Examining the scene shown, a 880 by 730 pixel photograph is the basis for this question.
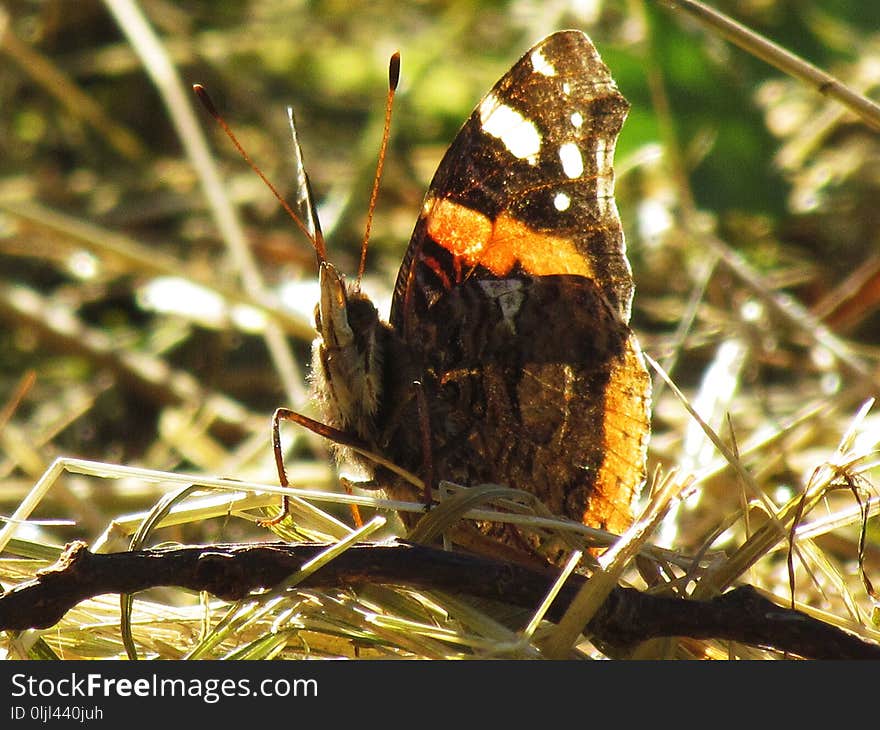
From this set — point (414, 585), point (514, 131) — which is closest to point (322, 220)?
point (514, 131)

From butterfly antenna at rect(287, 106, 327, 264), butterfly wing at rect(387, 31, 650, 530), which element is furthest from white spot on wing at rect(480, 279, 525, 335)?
butterfly antenna at rect(287, 106, 327, 264)

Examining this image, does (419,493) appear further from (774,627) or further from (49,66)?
(49,66)

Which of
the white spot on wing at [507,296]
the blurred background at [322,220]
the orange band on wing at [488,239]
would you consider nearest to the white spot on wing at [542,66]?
the orange band on wing at [488,239]

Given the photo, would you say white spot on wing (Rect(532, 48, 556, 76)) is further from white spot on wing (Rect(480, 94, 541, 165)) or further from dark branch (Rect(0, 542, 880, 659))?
dark branch (Rect(0, 542, 880, 659))

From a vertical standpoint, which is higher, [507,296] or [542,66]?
[542,66]

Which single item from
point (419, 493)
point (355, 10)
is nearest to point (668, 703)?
point (419, 493)

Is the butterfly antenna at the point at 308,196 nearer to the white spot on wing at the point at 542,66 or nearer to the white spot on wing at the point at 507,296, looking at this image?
the white spot on wing at the point at 507,296

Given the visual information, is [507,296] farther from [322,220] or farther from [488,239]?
[322,220]
